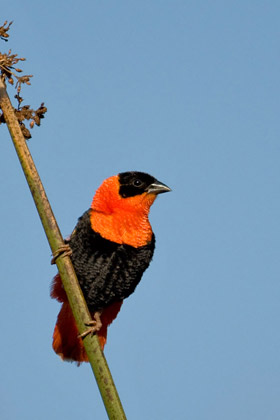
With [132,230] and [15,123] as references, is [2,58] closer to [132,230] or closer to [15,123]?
[15,123]

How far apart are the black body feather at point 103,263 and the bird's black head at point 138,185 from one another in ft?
1.18

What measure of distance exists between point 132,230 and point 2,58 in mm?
2084

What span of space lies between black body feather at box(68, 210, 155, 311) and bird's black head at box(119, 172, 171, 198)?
360mm

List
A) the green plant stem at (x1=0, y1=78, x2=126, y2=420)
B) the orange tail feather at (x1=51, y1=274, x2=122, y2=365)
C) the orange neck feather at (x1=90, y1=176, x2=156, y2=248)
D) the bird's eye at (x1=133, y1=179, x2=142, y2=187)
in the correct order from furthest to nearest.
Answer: the orange tail feather at (x1=51, y1=274, x2=122, y2=365), the bird's eye at (x1=133, y1=179, x2=142, y2=187), the orange neck feather at (x1=90, y1=176, x2=156, y2=248), the green plant stem at (x1=0, y1=78, x2=126, y2=420)

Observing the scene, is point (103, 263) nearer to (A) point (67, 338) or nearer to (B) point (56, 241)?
(A) point (67, 338)

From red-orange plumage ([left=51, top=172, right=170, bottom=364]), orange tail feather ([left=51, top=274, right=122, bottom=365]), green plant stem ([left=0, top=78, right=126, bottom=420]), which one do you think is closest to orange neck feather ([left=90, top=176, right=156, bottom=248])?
red-orange plumage ([left=51, top=172, right=170, bottom=364])

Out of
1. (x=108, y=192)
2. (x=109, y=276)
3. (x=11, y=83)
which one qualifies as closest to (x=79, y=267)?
(x=109, y=276)

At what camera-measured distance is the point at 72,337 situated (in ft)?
16.9

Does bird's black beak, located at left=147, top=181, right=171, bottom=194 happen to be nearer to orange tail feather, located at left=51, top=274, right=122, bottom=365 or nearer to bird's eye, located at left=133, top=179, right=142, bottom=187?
bird's eye, located at left=133, top=179, right=142, bottom=187

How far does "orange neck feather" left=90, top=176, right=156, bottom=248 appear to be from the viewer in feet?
14.8

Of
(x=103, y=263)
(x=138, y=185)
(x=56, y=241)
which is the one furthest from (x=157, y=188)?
Answer: (x=56, y=241)

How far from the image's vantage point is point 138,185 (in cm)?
464

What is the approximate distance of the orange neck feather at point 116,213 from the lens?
452 cm

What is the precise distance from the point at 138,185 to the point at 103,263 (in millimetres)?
671
